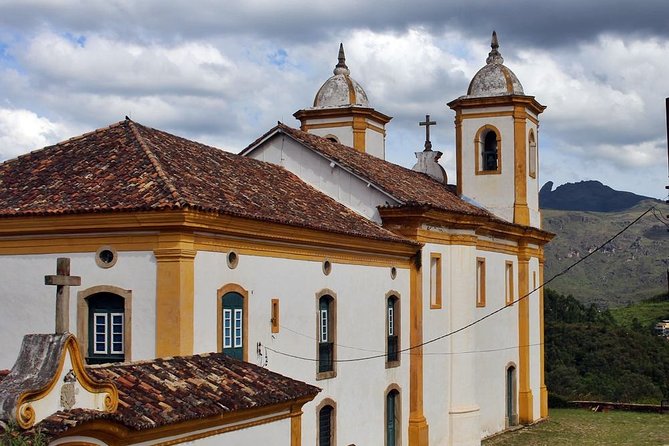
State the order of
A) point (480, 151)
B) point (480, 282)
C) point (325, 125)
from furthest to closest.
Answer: point (325, 125) < point (480, 151) < point (480, 282)

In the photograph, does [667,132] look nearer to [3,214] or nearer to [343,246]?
[343,246]

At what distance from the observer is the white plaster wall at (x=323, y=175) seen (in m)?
23.6

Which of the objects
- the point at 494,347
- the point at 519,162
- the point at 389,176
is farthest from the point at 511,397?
the point at 389,176

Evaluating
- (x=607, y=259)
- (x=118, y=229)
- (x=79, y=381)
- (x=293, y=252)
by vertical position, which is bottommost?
(x=79, y=381)

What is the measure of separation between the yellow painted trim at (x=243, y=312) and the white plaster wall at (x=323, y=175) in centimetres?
677

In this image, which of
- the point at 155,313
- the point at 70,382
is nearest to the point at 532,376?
the point at 155,313

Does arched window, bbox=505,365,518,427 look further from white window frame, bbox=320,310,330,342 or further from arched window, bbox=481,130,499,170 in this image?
white window frame, bbox=320,310,330,342

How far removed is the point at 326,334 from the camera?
20000 millimetres

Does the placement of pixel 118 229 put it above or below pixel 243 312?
above

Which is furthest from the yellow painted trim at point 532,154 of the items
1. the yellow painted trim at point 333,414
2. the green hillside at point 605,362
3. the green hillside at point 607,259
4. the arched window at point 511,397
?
the green hillside at point 607,259

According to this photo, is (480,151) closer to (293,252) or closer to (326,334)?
(326,334)

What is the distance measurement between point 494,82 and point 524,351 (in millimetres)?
7926

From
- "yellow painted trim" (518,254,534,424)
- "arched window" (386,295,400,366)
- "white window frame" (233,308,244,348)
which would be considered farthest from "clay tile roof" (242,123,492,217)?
"white window frame" (233,308,244,348)

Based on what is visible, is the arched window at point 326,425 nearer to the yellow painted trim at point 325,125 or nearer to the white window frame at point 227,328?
the white window frame at point 227,328
